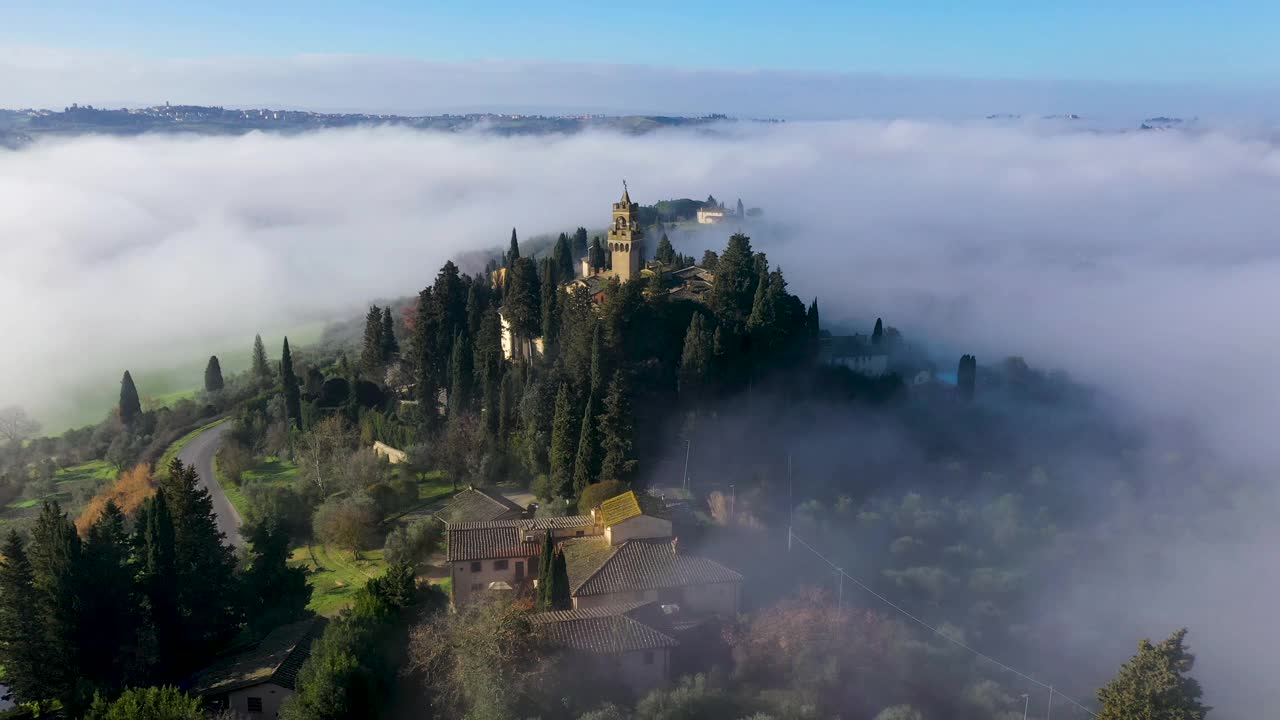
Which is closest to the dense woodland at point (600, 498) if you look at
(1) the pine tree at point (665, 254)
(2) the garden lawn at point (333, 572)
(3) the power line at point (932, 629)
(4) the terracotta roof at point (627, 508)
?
(3) the power line at point (932, 629)

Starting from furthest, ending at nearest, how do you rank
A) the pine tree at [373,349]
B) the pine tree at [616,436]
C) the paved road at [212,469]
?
the pine tree at [373,349] < the paved road at [212,469] < the pine tree at [616,436]

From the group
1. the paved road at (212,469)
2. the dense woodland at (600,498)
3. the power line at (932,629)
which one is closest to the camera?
the dense woodland at (600,498)

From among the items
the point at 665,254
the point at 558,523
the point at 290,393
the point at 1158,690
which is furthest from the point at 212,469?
the point at 1158,690

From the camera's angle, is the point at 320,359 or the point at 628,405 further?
the point at 320,359

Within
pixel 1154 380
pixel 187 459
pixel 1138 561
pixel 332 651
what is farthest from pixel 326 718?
pixel 1154 380

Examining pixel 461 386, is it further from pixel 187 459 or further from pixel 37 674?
pixel 37 674

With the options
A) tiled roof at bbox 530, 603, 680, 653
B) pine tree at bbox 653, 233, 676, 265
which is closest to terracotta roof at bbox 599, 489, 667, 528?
tiled roof at bbox 530, 603, 680, 653

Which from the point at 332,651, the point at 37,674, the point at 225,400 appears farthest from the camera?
the point at 225,400

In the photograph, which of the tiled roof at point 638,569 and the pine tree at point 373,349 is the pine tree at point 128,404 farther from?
the tiled roof at point 638,569
